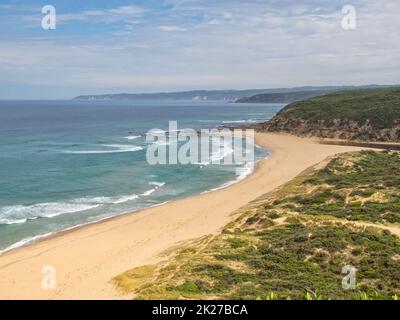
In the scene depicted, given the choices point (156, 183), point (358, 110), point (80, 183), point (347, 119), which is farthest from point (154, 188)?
point (358, 110)

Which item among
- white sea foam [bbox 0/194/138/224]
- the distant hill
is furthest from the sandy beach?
the distant hill

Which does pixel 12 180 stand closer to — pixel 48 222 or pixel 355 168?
pixel 48 222

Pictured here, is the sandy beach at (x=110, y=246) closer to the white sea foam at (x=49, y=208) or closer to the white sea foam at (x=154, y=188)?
the white sea foam at (x=49, y=208)

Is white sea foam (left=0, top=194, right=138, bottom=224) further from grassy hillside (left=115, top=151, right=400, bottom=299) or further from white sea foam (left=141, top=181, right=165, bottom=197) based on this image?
grassy hillside (left=115, top=151, right=400, bottom=299)

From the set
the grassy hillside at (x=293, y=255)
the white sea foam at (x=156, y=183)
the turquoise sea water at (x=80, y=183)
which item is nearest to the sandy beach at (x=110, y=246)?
the grassy hillside at (x=293, y=255)

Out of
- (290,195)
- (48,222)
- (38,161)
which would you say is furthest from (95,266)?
(38,161)
